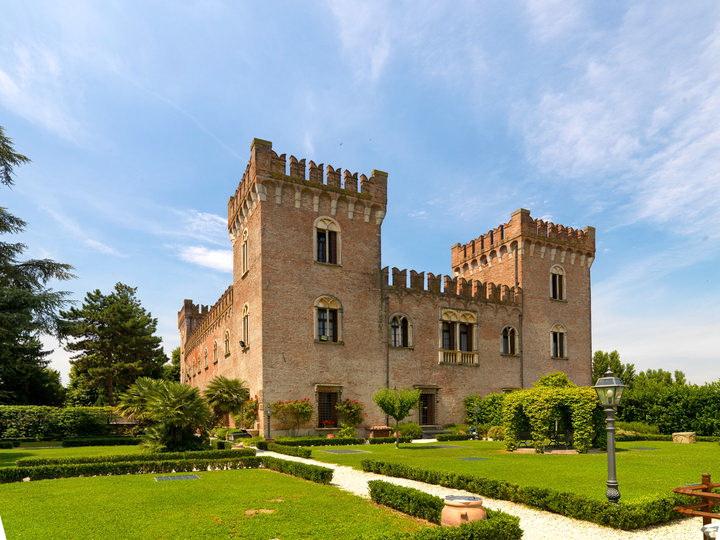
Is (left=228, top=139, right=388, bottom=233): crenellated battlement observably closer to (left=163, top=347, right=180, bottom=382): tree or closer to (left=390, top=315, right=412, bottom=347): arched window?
(left=390, top=315, right=412, bottom=347): arched window

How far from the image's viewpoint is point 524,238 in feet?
125

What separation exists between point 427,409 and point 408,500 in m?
23.1

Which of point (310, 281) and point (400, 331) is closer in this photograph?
point (310, 281)

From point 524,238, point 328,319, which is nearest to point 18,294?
point 328,319

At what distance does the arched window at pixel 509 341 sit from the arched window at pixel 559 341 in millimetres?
3408

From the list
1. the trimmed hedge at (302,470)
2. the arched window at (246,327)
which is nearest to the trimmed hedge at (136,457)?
the trimmed hedge at (302,470)

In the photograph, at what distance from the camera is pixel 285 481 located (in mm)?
14727

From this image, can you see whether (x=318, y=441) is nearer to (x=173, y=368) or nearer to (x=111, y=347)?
(x=111, y=347)

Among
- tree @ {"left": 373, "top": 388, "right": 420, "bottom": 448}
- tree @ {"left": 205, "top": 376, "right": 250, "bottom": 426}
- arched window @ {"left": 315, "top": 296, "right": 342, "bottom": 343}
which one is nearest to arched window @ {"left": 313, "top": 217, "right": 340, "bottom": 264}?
arched window @ {"left": 315, "top": 296, "right": 342, "bottom": 343}

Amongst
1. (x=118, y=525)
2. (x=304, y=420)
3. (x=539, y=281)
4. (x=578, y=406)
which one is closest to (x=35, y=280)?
(x=304, y=420)

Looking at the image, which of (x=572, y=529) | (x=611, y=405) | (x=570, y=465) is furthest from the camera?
(x=570, y=465)

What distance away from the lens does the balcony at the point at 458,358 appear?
112 feet

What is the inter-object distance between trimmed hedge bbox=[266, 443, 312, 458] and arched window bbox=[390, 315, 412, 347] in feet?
35.3

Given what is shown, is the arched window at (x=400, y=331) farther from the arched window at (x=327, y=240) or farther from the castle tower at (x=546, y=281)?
the castle tower at (x=546, y=281)
